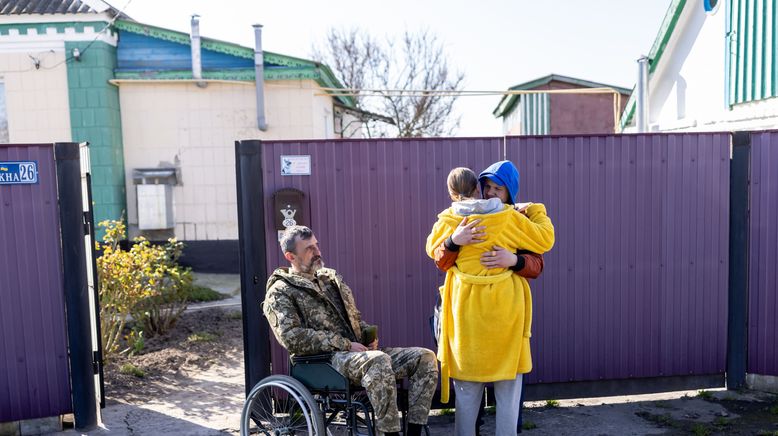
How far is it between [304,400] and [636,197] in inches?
106

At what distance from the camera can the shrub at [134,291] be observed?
584 centimetres

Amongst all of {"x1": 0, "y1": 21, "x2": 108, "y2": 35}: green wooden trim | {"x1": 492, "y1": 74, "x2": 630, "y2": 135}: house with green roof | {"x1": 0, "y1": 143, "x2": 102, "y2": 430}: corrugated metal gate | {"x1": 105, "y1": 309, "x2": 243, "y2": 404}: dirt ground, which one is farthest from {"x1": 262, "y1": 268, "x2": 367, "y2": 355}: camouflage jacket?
{"x1": 492, "y1": 74, "x2": 630, "y2": 135}: house with green roof

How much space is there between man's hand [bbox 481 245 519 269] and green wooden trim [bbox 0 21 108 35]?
30.0ft

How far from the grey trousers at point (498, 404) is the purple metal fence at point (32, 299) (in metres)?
2.58

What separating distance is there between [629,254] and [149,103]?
862 centimetres

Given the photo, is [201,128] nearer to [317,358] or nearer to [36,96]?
[36,96]

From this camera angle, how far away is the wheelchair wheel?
333 centimetres

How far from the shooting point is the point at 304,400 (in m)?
3.37

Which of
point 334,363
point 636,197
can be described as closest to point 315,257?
point 334,363

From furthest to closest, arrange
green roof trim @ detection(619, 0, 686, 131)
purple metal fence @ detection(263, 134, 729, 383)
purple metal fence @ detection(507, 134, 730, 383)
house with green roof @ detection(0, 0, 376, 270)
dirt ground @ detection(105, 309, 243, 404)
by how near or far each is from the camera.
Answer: house with green roof @ detection(0, 0, 376, 270), green roof trim @ detection(619, 0, 686, 131), dirt ground @ detection(105, 309, 243, 404), purple metal fence @ detection(507, 134, 730, 383), purple metal fence @ detection(263, 134, 729, 383)

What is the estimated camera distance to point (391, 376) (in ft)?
11.0

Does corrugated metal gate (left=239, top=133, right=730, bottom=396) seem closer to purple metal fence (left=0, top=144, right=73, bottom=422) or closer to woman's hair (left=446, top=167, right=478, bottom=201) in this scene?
woman's hair (left=446, top=167, right=478, bottom=201)

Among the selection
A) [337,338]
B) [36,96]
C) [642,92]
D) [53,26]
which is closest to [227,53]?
[53,26]

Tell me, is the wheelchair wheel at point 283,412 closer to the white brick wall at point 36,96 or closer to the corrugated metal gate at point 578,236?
the corrugated metal gate at point 578,236
